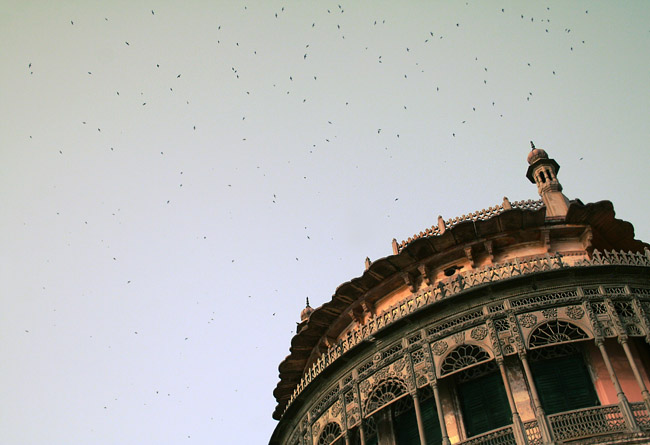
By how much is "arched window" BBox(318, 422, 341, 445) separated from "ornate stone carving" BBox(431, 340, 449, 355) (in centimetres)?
407

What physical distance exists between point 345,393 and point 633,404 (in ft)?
27.4

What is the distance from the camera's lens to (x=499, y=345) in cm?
1867

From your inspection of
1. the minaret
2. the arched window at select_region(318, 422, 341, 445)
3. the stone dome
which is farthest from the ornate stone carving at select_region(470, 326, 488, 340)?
the stone dome

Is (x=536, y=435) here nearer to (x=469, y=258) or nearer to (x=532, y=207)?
(x=469, y=258)

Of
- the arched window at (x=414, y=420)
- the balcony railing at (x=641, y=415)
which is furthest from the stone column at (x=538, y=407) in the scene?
the arched window at (x=414, y=420)

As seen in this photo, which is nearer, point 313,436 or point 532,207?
point 313,436

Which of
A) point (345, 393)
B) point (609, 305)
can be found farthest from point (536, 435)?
point (345, 393)

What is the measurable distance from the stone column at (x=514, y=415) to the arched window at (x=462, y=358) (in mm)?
672

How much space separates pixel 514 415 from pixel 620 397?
2.56 metres

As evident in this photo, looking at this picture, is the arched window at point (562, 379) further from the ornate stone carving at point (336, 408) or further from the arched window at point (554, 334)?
the ornate stone carving at point (336, 408)

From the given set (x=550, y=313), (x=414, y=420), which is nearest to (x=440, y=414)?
(x=414, y=420)

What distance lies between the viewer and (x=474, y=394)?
19406mm

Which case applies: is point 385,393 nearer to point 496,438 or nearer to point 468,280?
point 496,438

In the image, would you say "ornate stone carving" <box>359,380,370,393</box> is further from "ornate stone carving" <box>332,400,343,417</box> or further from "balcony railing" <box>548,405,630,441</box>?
"balcony railing" <box>548,405,630,441</box>
